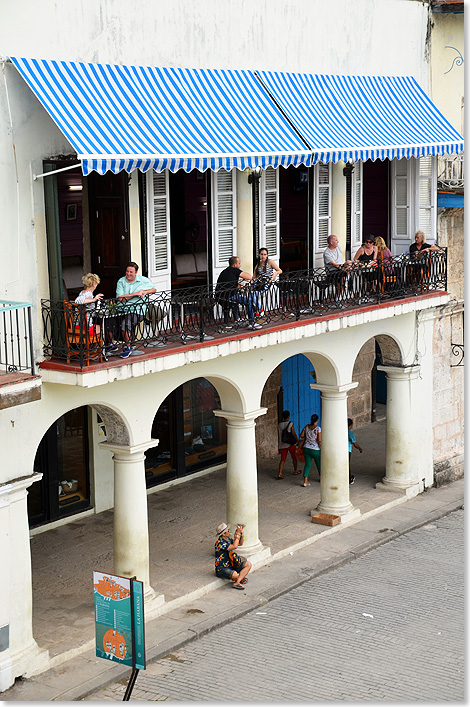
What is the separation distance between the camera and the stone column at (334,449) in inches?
854

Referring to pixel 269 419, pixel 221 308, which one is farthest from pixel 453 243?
pixel 221 308

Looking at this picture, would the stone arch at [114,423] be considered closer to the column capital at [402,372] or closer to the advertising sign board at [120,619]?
the advertising sign board at [120,619]

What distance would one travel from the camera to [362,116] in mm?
21000

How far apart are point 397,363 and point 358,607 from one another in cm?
673

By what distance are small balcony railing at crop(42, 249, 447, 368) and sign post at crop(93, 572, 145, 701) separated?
303cm

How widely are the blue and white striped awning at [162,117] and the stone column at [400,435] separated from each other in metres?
6.57

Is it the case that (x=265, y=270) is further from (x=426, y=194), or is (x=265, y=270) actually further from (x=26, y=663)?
(x=26, y=663)

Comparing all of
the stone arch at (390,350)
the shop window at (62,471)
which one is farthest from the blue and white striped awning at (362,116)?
the shop window at (62,471)

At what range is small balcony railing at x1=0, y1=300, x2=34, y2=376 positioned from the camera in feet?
48.9

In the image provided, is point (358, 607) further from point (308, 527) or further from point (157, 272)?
point (157, 272)

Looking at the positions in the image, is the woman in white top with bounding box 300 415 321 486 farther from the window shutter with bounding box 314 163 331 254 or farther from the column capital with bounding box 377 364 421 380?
the window shutter with bounding box 314 163 331 254

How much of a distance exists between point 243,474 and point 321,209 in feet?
17.1

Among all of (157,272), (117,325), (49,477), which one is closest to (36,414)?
(117,325)

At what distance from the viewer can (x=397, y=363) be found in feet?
78.4
